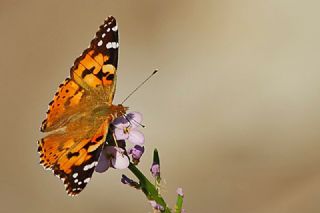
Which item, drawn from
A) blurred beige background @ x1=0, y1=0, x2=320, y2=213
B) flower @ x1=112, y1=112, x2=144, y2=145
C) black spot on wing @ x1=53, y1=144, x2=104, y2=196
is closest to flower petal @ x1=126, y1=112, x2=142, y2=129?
flower @ x1=112, y1=112, x2=144, y2=145

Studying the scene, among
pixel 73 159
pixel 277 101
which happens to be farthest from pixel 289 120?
pixel 73 159

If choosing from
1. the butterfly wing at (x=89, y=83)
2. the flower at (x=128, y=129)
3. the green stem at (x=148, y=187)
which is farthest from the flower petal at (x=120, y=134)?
the butterfly wing at (x=89, y=83)

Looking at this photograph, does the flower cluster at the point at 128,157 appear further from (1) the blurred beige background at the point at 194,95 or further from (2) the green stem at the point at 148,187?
(1) the blurred beige background at the point at 194,95

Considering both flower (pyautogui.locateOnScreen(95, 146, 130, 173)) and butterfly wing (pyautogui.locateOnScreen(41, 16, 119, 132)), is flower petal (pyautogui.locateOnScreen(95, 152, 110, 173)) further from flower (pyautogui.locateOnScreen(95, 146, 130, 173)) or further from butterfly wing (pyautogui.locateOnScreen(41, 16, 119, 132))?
butterfly wing (pyautogui.locateOnScreen(41, 16, 119, 132))

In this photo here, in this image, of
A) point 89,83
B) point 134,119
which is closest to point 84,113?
point 89,83

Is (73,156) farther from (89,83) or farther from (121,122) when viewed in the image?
(89,83)
